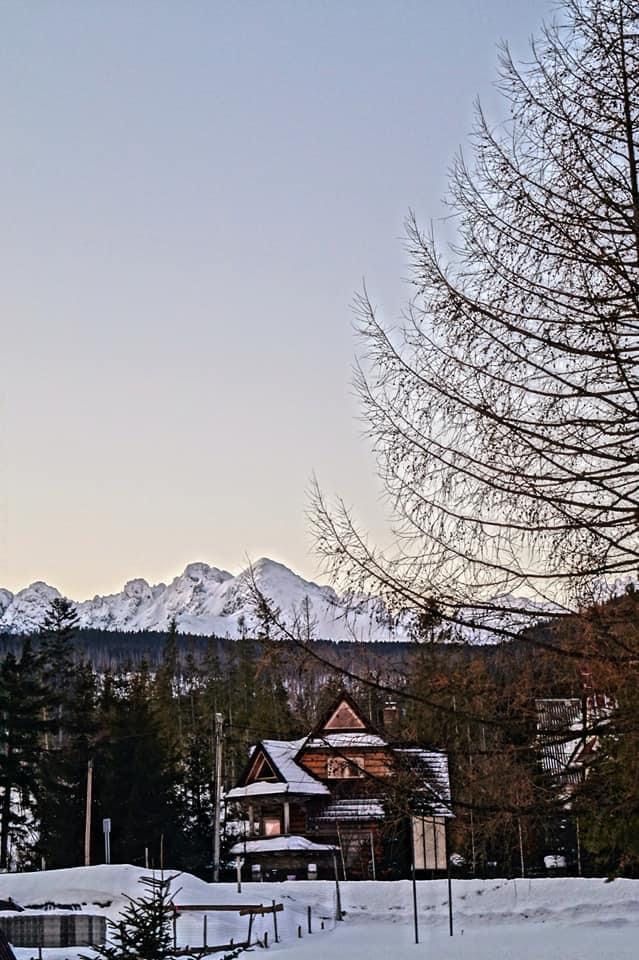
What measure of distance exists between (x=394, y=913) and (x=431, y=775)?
30.5 meters

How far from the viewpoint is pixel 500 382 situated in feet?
19.9

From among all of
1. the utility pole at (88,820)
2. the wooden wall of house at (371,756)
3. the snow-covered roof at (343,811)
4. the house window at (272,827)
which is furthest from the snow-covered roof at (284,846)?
the wooden wall of house at (371,756)

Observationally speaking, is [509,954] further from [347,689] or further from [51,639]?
[51,639]

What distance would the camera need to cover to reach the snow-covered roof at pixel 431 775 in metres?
5.63

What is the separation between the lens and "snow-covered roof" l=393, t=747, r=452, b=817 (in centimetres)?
563

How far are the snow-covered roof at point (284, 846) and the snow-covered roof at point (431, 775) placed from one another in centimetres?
3747

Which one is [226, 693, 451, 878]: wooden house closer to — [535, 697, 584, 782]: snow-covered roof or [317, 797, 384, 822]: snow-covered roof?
[317, 797, 384, 822]: snow-covered roof

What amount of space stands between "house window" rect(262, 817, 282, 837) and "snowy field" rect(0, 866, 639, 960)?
21.4 feet

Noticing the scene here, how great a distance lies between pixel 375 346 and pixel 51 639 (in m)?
66.5

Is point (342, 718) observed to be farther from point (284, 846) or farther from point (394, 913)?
point (284, 846)

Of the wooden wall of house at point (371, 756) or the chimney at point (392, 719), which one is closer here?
the wooden wall of house at point (371, 756)

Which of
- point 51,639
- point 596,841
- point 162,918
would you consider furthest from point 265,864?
point 162,918

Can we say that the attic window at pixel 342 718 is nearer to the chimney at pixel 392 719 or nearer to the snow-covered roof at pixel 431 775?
the chimney at pixel 392 719

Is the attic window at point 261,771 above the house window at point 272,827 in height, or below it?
above
